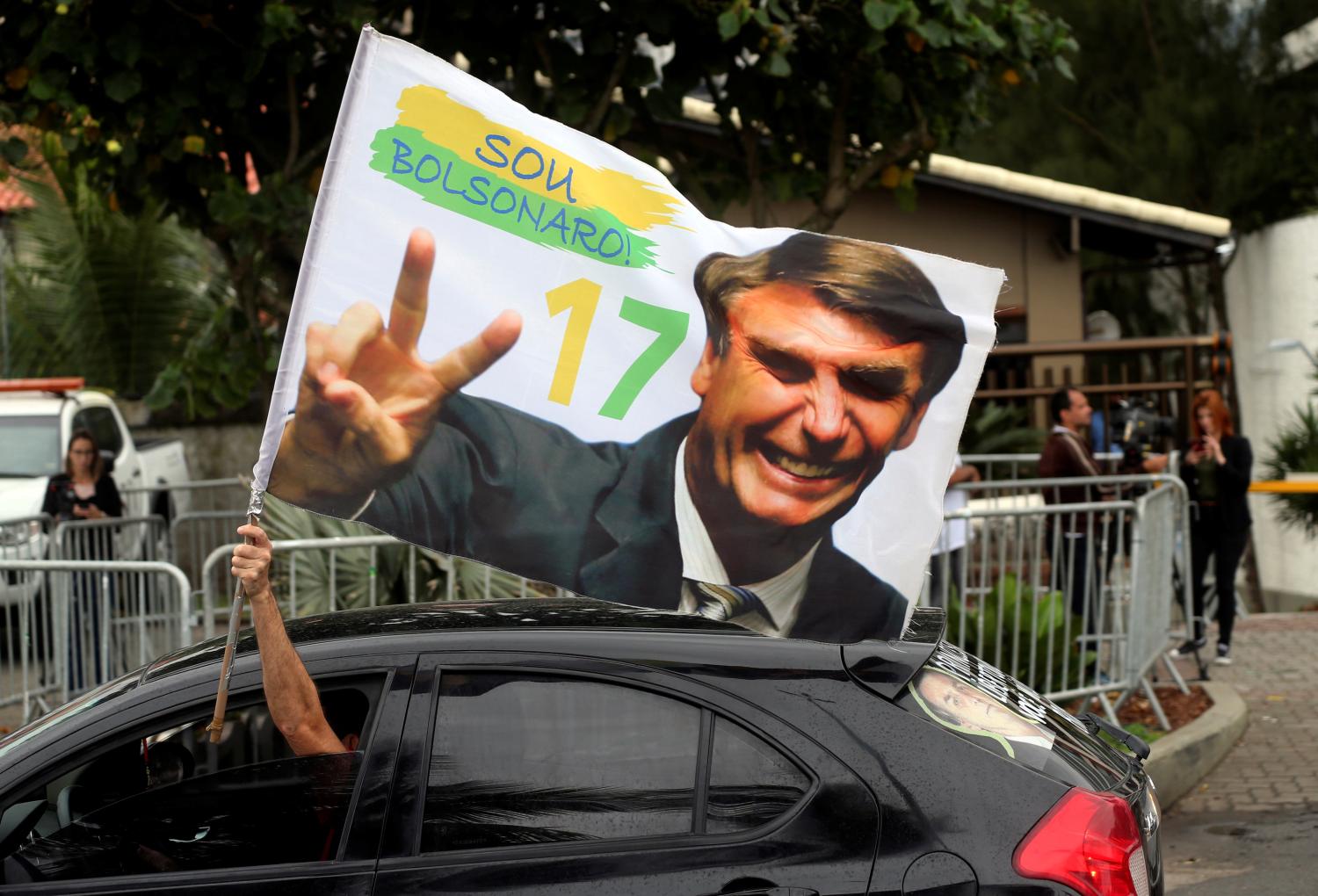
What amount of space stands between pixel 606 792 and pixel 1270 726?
654 centimetres

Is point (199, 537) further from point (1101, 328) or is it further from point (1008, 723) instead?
point (1101, 328)

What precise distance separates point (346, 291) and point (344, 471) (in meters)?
0.41

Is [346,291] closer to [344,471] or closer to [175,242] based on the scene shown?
[344,471]

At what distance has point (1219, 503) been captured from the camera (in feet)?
33.0

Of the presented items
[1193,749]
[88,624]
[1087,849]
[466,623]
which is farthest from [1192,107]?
[466,623]

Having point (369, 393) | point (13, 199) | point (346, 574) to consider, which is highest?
point (13, 199)

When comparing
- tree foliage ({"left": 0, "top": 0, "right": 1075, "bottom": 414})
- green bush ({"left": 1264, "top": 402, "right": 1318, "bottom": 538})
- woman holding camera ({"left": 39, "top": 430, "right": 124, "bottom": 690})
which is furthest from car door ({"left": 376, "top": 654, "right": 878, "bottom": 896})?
green bush ({"left": 1264, "top": 402, "right": 1318, "bottom": 538})

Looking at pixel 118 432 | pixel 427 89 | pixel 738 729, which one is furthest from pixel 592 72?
pixel 118 432

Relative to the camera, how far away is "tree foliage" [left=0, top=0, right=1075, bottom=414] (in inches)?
302

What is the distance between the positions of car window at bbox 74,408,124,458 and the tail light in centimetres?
1112

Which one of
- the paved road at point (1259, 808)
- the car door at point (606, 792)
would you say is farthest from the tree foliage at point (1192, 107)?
the car door at point (606, 792)

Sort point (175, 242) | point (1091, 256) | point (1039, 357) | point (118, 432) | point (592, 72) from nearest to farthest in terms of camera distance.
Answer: point (592, 72) → point (118, 432) → point (1039, 357) → point (175, 242) → point (1091, 256)

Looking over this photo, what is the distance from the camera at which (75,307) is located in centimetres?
1680

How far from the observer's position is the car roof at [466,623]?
3.55 meters
